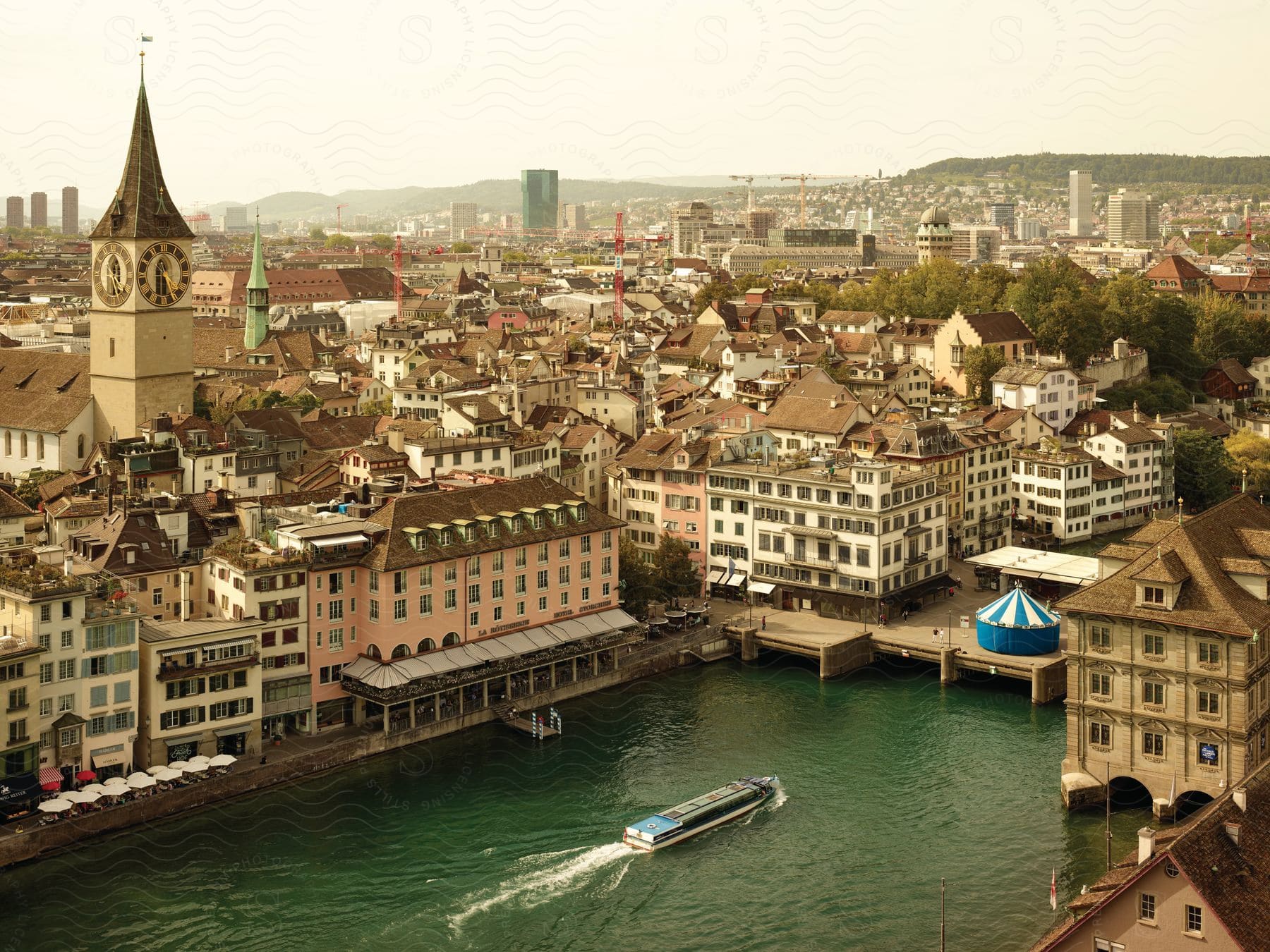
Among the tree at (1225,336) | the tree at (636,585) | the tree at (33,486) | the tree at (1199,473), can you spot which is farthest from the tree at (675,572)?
the tree at (1225,336)

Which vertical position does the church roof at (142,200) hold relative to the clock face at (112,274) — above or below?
above

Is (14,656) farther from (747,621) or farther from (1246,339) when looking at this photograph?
(1246,339)

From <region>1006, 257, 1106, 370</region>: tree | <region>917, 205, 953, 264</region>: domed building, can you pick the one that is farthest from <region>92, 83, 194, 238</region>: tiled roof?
<region>917, 205, 953, 264</region>: domed building

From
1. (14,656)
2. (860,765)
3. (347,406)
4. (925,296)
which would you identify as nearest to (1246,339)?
(925,296)

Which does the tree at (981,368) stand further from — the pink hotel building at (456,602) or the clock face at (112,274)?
the clock face at (112,274)

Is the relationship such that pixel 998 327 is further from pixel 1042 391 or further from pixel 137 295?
pixel 137 295

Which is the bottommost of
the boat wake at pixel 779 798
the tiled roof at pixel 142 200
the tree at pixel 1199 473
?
the boat wake at pixel 779 798

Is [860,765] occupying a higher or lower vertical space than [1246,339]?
lower
